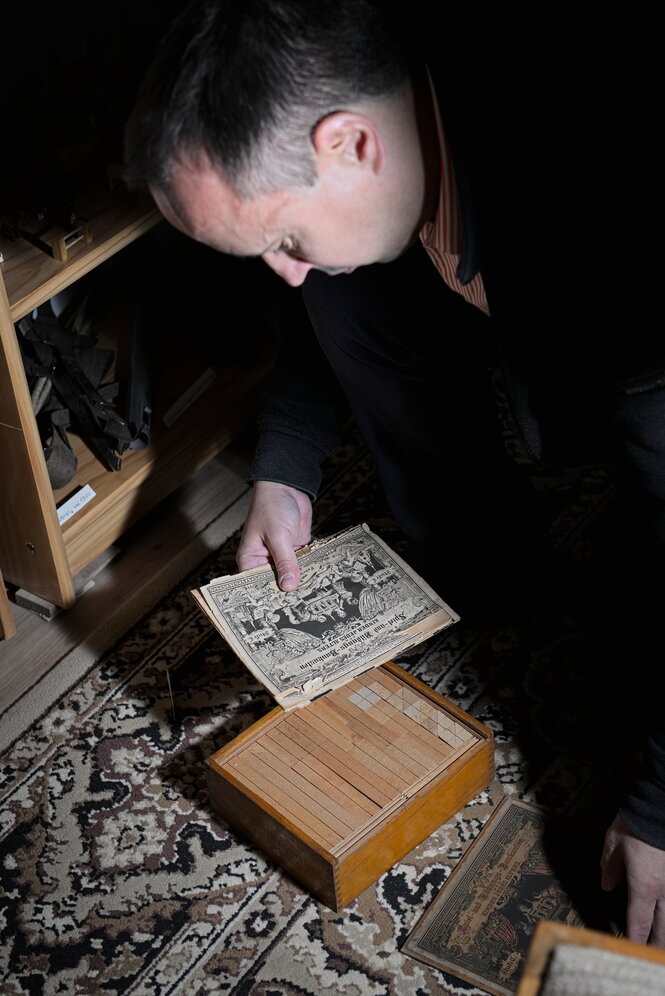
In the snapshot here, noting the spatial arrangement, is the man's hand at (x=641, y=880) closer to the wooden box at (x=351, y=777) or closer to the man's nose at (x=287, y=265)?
the wooden box at (x=351, y=777)

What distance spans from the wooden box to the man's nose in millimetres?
560

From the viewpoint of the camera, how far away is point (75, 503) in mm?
1938

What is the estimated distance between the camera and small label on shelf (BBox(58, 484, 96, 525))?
192 centimetres

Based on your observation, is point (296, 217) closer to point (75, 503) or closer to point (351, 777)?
point (351, 777)

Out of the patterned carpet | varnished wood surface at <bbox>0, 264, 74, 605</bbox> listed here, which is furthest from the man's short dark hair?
the patterned carpet

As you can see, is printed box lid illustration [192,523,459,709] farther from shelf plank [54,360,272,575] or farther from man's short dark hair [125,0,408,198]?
man's short dark hair [125,0,408,198]

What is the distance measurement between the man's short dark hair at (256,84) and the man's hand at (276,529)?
2.10 feet

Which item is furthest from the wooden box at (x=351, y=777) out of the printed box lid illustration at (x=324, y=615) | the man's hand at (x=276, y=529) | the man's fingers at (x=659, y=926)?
the man's fingers at (x=659, y=926)

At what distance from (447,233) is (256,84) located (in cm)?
34

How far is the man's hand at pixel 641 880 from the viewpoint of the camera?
4.10 ft

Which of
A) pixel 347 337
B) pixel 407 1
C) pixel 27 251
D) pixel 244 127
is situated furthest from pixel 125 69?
pixel 244 127

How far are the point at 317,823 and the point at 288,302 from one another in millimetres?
822

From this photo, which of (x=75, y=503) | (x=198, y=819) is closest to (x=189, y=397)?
(x=75, y=503)

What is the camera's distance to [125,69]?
77.2 inches
